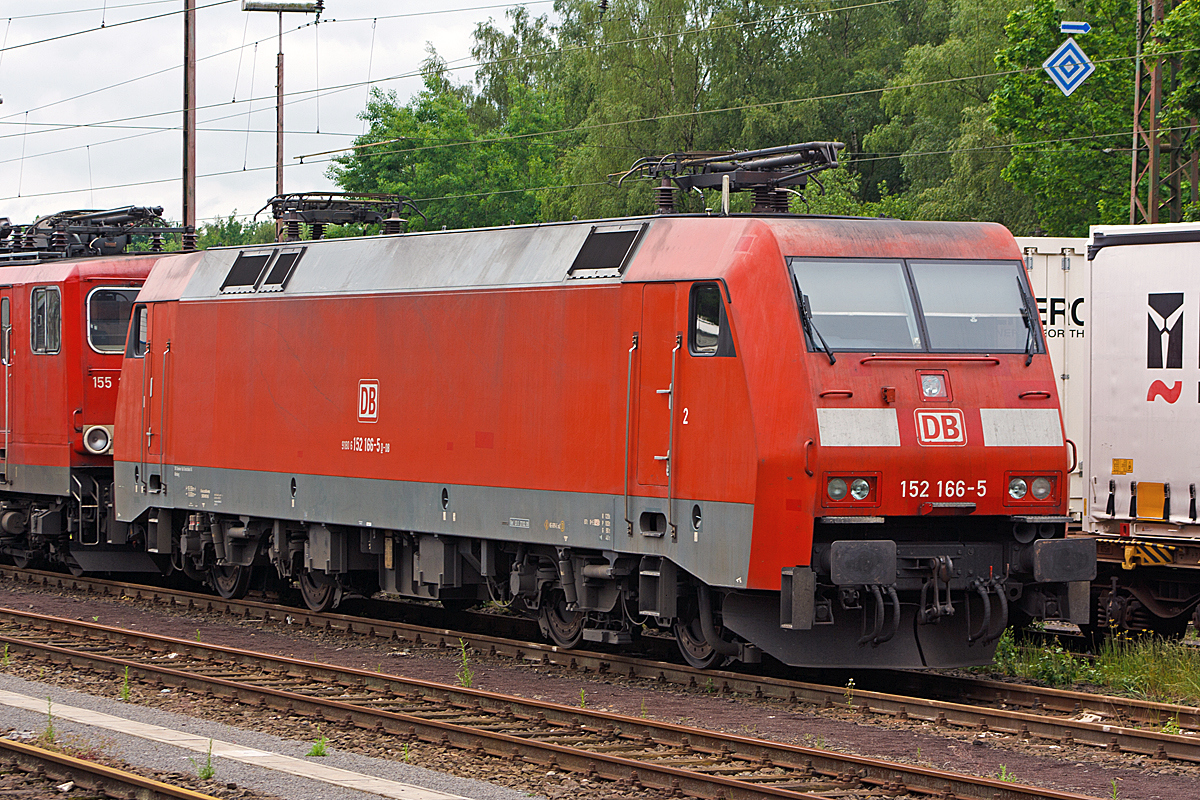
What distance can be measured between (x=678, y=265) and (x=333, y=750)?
434 cm

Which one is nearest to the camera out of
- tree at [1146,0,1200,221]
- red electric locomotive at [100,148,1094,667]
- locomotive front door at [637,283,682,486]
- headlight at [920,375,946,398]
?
red electric locomotive at [100,148,1094,667]

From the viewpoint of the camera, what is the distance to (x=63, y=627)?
52.4 ft

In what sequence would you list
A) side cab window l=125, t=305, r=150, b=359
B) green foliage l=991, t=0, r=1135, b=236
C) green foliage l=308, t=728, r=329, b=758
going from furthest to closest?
green foliage l=991, t=0, r=1135, b=236 → side cab window l=125, t=305, r=150, b=359 → green foliage l=308, t=728, r=329, b=758

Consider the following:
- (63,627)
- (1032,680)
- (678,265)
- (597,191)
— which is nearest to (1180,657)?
(1032,680)

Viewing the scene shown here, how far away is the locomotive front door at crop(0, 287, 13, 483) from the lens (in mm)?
21078

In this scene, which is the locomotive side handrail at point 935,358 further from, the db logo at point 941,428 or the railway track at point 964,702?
the railway track at point 964,702

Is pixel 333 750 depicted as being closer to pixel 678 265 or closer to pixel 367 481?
pixel 678 265

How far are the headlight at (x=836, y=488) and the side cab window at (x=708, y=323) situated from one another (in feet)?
3.83

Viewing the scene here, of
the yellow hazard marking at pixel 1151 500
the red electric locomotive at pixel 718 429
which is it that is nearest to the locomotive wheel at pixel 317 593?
the red electric locomotive at pixel 718 429

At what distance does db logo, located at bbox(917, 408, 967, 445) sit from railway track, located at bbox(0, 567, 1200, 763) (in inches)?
70.5

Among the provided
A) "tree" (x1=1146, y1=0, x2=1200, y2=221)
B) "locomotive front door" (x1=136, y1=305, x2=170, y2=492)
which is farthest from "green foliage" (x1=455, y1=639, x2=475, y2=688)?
"tree" (x1=1146, y1=0, x2=1200, y2=221)

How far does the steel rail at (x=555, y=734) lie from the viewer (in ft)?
29.6

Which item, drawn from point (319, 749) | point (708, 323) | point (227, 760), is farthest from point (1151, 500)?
point (227, 760)

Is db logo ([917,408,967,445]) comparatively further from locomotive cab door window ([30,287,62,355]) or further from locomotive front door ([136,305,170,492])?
locomotive cab door window ([30,287,62,355])
